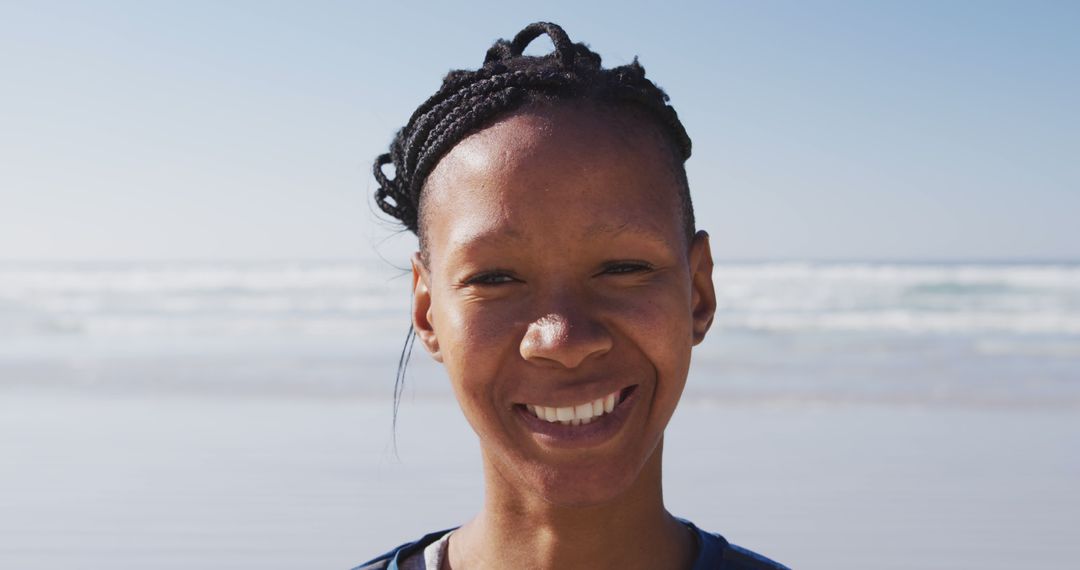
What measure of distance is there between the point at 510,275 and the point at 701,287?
44 centimetres

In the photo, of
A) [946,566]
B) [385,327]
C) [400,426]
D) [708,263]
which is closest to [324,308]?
[385,327]

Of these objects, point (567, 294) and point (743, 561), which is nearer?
point (567, 294)

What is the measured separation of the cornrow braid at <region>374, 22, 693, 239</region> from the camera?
5.81 ft

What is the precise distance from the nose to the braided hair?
1.14ft

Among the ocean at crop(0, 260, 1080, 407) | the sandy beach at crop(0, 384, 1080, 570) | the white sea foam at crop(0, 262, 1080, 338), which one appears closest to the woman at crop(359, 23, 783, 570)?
the sandy beach at crop(0, 384, 1080, 570)

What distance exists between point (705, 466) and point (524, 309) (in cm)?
Result: 465

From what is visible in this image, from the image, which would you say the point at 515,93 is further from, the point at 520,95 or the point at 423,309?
the point at 423,309

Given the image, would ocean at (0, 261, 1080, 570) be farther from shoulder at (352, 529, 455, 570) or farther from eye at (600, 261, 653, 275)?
eye at (600, 261, 653, 275)

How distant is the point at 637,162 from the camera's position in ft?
5.77

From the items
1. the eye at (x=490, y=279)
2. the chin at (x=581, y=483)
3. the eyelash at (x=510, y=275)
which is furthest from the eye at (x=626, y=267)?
the chin at (x=581, y=483)

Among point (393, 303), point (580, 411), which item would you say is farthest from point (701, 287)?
point (393, 303)

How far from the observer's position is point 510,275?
1.72m

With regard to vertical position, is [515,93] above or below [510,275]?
above

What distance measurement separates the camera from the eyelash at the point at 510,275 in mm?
1716
